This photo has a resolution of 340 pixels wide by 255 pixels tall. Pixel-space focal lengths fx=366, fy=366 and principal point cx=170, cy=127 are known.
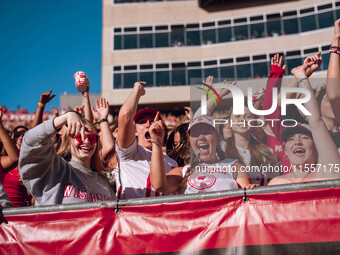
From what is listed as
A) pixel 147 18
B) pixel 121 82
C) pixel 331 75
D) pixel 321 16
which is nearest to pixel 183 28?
pixel 147 18

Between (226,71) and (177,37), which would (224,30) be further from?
(177,37)

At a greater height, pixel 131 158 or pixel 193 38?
pixel 193 38

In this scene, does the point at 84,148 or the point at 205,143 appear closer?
the point at 205,143

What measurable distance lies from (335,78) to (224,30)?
24742mm

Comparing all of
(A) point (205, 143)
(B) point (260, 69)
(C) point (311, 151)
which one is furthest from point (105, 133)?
(B) point (260, 69)

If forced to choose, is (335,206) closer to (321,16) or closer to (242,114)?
(242,114)

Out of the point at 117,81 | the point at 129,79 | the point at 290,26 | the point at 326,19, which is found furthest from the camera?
the point at 117,81

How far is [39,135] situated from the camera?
272 centimetres

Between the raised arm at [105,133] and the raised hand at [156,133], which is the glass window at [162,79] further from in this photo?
the raised hand at [156,133]

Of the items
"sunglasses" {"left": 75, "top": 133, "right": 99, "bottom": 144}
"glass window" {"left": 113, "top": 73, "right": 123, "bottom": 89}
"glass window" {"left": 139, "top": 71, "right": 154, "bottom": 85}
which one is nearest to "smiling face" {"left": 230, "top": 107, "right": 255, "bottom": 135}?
"sunglasses" {"left": 75, "top": 133, "right": 99, "bottom": 144}

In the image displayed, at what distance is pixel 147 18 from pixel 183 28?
9.46ft

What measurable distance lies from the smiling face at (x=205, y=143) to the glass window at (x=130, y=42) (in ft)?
82.5

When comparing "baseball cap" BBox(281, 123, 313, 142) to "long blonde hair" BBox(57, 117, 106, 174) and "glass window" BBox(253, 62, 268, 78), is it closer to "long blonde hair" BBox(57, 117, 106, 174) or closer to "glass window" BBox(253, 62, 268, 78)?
"long blonde hair" BBox(57, 117, 106, 174)

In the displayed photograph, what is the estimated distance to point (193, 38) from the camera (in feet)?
89.3
